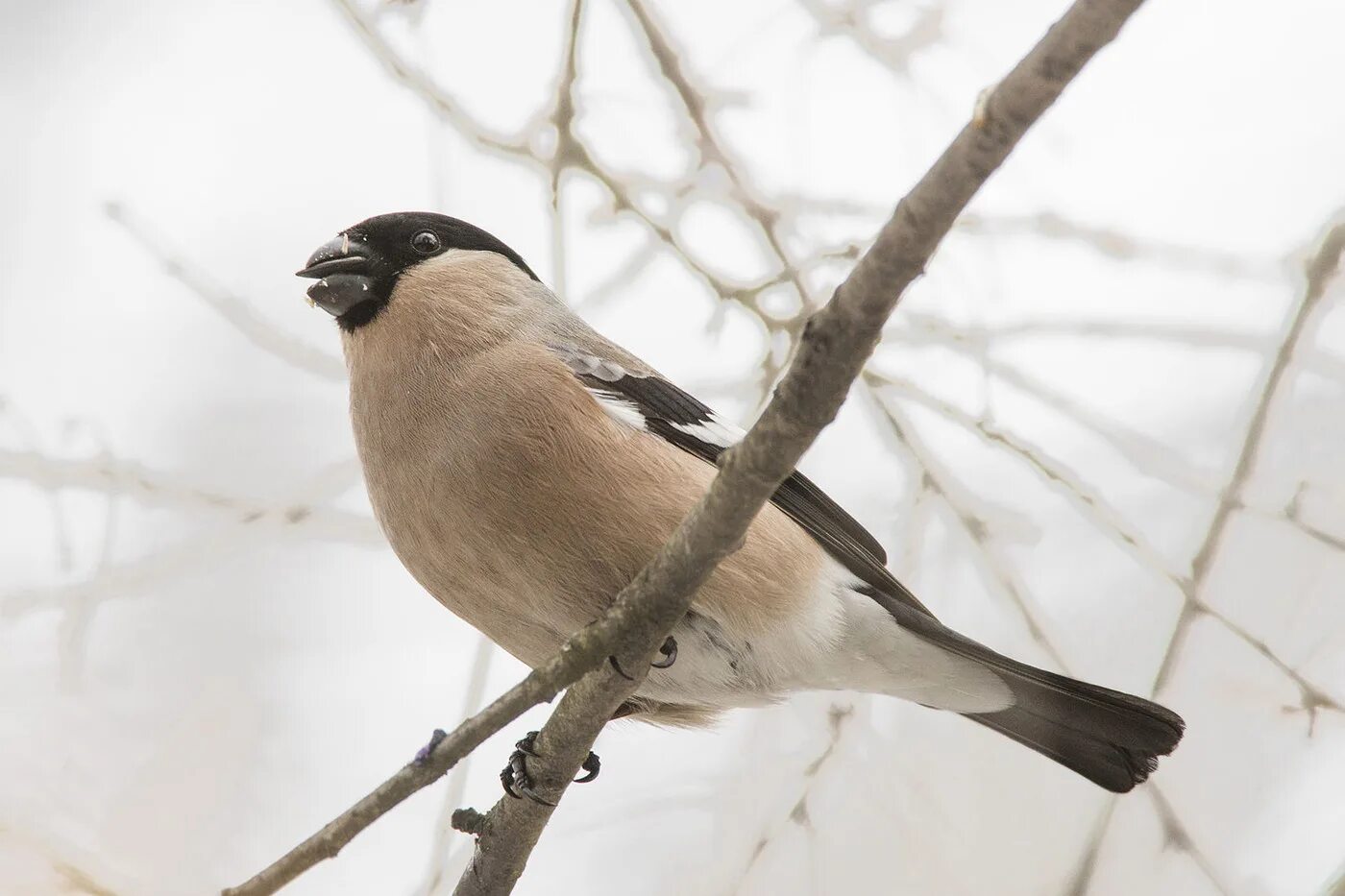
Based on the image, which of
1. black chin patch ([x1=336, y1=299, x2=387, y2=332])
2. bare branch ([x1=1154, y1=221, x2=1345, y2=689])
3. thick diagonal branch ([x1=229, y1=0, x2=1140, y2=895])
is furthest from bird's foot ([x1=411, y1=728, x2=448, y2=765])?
bare branch ([x1=1154, y1=221, x2=1345, y2=689])

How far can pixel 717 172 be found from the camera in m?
2.51

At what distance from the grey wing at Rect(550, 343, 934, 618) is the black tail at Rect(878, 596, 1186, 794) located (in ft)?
0.22

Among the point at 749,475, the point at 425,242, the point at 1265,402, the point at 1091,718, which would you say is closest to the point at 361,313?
the point at 425,242

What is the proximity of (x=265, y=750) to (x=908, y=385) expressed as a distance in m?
1.39

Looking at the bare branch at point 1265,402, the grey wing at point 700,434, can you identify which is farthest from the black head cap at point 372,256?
the bare branch at point 1265,402

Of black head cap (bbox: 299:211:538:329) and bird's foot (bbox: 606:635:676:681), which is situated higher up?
black head cap (bbox: 299:211:538:329)

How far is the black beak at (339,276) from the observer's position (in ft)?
7.14

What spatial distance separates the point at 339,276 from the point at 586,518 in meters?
0.64

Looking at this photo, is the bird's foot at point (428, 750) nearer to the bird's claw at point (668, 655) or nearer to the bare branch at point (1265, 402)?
the bird's claw at point (668, 655)

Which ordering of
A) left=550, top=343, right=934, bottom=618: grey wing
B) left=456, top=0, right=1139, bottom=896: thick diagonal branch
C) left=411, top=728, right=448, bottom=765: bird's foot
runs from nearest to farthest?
1. left=456, top=0, right=1139, bottom=896: thick diagonal branch
2. left=411, top=728, right=448, bottom=765: bird's foot
3. left=550, top=343, right=934, bottom=618: grey wing

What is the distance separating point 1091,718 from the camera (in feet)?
7.35

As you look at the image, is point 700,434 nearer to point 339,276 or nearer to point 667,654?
point 667,654

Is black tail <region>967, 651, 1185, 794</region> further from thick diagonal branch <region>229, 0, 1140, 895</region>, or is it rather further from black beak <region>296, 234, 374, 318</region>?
black beak <region>296, 234, 374, 318</region>

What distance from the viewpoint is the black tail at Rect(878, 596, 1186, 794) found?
2195 millimetres
